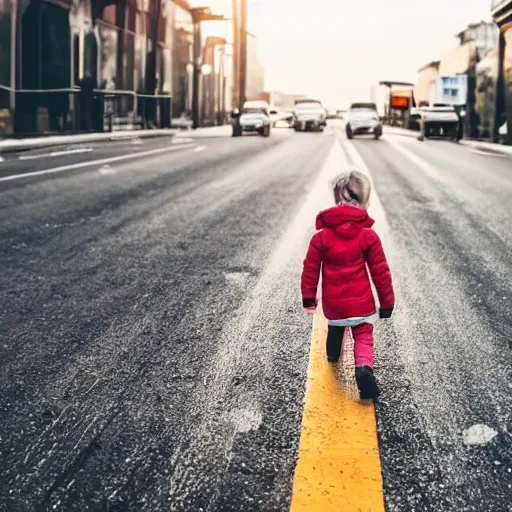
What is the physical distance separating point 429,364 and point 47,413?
5.42 feet

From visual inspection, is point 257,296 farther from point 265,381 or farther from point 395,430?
point 395,430

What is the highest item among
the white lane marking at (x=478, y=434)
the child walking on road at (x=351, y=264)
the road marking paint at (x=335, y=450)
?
the child walking on road at (x=351, y=264)

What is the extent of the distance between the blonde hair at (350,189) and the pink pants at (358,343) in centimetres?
53

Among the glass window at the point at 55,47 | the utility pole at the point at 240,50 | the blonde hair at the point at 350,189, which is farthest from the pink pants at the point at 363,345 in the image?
the utility pole at the point at 240,50

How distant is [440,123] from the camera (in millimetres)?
35656

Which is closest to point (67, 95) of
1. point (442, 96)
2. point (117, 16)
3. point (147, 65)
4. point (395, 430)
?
point (117, 16)

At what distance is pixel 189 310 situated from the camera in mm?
4344

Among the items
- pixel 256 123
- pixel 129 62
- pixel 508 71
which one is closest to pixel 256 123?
pixel 256 123

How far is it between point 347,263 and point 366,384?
1.65 feet

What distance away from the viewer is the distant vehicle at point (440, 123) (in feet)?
116

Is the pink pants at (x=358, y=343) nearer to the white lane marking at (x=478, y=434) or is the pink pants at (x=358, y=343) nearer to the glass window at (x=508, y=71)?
the white lane marking at (x=478, y=434)

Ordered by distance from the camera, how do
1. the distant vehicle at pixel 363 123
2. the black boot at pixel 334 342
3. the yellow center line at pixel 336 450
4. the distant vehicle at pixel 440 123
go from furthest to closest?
the distant vehicle at pixel 440 123
the distant vehicle at pixel 363 123
the black boot at pixel 334 342
the yellow center line at pixel 336 450

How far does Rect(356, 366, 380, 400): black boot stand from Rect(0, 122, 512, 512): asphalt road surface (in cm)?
8

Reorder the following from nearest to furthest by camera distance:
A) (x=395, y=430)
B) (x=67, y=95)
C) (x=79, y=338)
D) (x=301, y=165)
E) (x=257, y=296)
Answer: (x=395, y=430) < (x=79, y=338) < (x=257, y=296) < (x=301, y=165) < (x=67, y=95)
